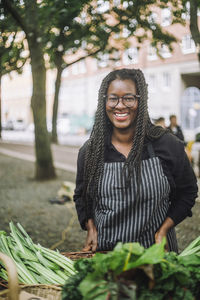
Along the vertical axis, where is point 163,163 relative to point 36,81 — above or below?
below

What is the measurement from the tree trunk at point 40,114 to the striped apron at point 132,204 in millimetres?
7199

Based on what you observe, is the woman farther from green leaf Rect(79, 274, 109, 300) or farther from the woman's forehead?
green leaf Rect(79, 274, 109, 300)

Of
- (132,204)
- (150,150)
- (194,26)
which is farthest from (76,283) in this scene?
(194,26)

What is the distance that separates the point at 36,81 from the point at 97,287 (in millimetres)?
8294

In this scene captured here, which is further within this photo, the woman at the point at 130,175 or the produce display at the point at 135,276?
the woman at the point at 130,175

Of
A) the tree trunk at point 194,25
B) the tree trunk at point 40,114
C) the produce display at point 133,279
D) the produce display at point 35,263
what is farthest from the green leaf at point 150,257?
the tree trunk at point 40,114

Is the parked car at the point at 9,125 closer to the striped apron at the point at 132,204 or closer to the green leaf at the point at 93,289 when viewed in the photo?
the striped apron at the point at 132,204

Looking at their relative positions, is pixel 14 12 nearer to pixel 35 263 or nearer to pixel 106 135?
pixel 106 135

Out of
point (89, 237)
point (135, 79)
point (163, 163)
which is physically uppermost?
point (135, 79)

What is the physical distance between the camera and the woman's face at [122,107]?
7.38 ft

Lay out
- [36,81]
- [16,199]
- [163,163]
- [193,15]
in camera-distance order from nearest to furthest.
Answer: [163,163]
[193,15]
[16,199]
[36,81]

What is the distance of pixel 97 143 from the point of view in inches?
93.0

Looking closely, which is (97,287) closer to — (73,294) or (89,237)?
(73,294)

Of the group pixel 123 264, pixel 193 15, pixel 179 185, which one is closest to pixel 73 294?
pixel 123 264
